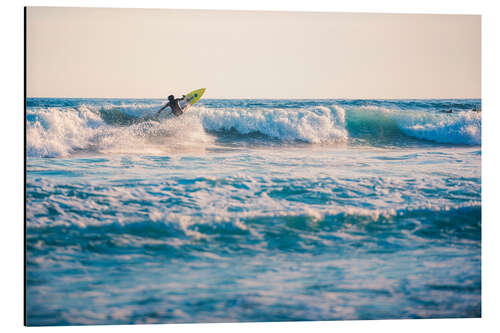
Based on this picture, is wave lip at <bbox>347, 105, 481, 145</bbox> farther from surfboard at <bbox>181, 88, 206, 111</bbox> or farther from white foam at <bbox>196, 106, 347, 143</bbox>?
surfboard at <bbox>181, 88, 206, 111</bbox>

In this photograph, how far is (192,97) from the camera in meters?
3.94

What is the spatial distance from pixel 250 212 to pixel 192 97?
105 centimetres

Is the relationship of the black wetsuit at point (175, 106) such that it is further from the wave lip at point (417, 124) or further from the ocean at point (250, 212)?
the wave lip at point (417, 124)

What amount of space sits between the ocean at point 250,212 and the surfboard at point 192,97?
6 cm

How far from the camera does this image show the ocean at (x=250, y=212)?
139 inches

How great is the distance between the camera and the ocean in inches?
139

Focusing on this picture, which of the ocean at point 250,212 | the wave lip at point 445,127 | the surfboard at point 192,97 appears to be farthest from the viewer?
the wave lip at point 445,127

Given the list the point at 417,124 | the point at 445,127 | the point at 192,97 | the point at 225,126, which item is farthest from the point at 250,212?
the point at 445,127

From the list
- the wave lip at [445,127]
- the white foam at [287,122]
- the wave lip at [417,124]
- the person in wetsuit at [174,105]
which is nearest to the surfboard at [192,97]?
the person in wetsuit at [174,105]

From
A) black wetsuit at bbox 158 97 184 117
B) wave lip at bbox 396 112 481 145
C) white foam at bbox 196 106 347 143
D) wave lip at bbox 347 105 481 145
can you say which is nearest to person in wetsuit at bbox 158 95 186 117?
black wetsuit at bbox 158 97 184 117

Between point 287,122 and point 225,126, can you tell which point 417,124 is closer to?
point 287,122

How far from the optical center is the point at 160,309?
3463 mm
